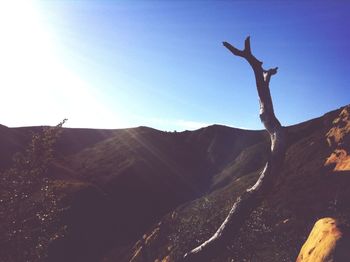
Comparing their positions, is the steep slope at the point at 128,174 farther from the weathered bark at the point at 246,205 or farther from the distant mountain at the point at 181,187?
the weathered bark at the point at 246,205

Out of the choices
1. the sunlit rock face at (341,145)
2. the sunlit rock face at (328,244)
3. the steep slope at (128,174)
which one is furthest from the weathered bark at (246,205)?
the steep slope at (128,174)

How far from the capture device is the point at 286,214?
31172 millimetres

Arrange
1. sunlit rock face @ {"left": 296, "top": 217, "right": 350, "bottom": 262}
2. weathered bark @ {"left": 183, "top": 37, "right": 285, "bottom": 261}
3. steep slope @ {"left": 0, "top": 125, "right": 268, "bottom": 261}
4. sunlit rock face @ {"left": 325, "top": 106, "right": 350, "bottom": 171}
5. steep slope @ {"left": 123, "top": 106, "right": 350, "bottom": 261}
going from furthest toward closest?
steep slope @ {"left": 0, "top": 125, "right": 268, "bottom": 261} → sunlit rock face @ {"left": 325, "top": 106, "right": 350, "bottom": 171} → steep slope @ {"left": 123, "top": 106, "right": 350, "bottom": 261} → sunlit rock face @ {"left": 296, "top": 217, "right": 350, "bottom": 262} → weathered bark @ {"left": 183, "top": 37, "right": 285, "bottom": 261}

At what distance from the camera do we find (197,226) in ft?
74.5

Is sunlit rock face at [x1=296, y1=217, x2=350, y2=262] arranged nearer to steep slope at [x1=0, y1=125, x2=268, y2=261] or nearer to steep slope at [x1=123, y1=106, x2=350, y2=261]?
steep slope at [x1=123, y1=106, x2=350, y2=261]

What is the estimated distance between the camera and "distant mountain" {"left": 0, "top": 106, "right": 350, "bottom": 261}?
78.9 ft

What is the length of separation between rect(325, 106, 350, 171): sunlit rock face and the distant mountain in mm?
171

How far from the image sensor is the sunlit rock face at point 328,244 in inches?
468

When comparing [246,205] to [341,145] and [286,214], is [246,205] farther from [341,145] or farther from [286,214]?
[341,145]

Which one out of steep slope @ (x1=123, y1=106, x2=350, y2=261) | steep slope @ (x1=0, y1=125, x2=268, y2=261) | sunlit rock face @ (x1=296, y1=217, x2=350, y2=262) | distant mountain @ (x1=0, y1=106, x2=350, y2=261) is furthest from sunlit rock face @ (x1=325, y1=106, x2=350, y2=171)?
steep slope @ (x1=0, y1=125, x2=268, y2=261)

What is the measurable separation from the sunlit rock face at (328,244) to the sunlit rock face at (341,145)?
1009 inches

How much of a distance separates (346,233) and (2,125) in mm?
145284

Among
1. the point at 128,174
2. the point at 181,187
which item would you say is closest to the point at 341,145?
the point at 128,174

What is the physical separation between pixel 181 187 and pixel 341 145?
85.4 meters
